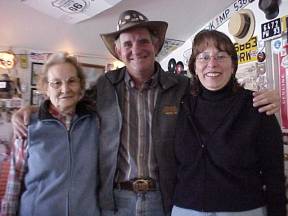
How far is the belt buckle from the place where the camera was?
1.19 m

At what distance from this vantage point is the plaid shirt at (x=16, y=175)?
3.85 ft

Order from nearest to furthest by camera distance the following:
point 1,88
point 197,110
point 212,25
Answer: point 197,110 → point 212,25 → point 1,88

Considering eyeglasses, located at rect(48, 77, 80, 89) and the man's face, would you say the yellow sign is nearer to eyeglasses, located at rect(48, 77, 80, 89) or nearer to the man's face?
the man's face

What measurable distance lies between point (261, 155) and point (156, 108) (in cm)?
43

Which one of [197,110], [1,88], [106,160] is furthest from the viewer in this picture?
[1,88]

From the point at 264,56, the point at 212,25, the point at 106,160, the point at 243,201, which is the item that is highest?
the point at 212,25

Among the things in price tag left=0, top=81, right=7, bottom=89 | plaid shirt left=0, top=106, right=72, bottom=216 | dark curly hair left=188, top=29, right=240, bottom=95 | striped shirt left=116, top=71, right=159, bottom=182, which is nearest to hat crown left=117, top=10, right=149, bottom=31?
striped shirt left=116, top=71, right=159, bottom=182

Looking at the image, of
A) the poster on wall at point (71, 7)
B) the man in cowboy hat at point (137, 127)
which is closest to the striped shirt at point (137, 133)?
the man in cowboy hat at point (137, 127)

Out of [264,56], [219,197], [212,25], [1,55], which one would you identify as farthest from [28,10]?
[219,197]

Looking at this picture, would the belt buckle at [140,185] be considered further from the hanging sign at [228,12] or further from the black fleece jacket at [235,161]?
the hanging sign at [228,12]

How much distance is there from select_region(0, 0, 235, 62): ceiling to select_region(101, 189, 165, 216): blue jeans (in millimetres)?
2103

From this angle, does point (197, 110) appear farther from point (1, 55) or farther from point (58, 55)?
point (1, 55)

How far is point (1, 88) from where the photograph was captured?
283 cm

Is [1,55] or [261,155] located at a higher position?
[1,55]
